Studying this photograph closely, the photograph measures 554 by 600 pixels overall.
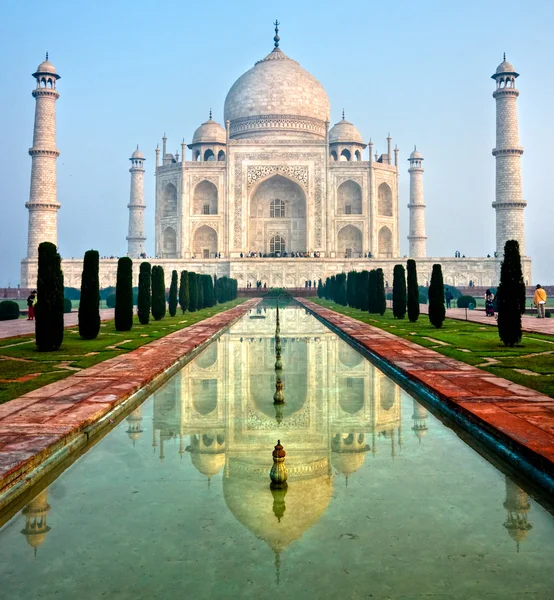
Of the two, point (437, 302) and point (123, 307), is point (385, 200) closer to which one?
point (437, 302)

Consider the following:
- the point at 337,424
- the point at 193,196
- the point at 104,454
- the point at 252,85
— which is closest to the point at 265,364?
the point at 337,424

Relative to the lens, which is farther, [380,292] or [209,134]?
[209,134]

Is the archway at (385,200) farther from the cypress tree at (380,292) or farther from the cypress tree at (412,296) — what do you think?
the cypress tree at (412,296)

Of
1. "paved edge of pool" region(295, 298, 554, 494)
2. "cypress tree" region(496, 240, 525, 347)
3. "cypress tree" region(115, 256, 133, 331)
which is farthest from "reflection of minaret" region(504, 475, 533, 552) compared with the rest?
"cypress tree" region(115, 256, 133, 331)

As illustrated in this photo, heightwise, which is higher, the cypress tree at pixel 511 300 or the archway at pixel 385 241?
the archway at pixel 385 241

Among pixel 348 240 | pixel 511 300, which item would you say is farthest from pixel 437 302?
pixel 348 240

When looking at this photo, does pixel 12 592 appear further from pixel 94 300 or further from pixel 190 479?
pixel 94 300

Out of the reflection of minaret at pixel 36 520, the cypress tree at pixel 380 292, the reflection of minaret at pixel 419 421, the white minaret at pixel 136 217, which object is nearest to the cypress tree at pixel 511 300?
the reflection of minaret at pixel 419 421
